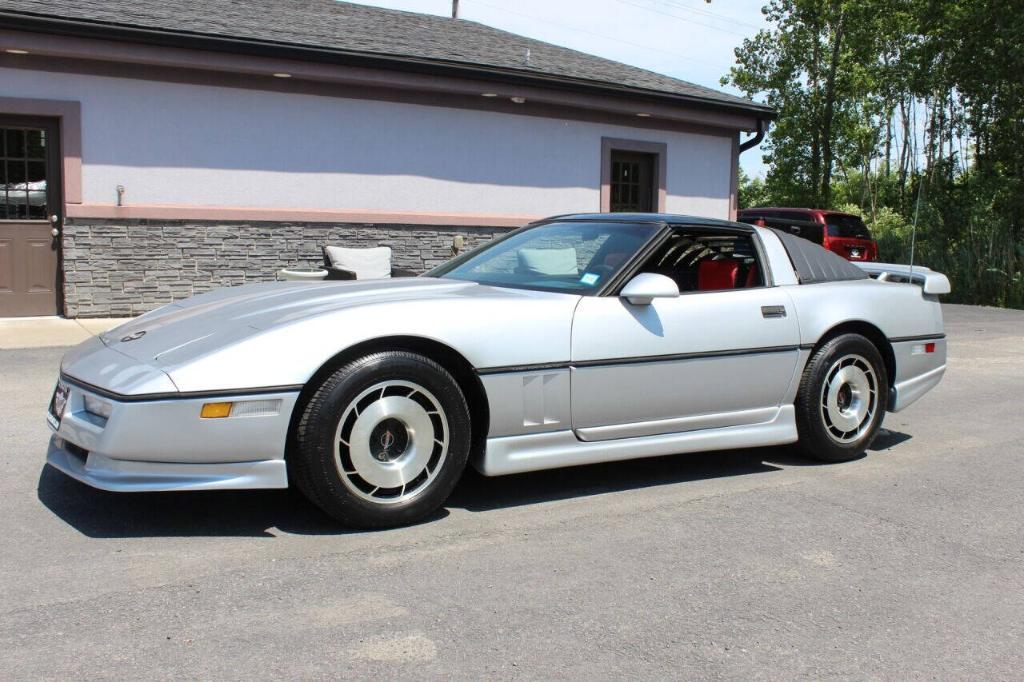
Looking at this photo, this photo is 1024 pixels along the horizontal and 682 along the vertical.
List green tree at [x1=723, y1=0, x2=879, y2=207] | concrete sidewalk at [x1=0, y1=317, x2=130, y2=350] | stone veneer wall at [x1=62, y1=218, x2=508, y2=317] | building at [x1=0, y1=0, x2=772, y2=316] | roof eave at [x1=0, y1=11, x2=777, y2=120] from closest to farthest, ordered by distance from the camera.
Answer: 1. concrete sidewalk at [x1=0, y1=317, x2=130, y2=350]
2. roof eave at [x1=0, y1=11, x2=777, y2=120]
3. building at [x1=0, y1=0, x2=772, y2=316]
4. stone veneer wall at [x1=62, y1=218, x2=508, y2=317]
5. green tree at [x1=723, y1=0, x2=879, y2=207]

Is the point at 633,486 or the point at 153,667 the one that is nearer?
the point at 153,667

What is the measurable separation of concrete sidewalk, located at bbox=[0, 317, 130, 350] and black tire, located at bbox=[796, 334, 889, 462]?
281 inches

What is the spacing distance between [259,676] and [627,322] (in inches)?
99.2

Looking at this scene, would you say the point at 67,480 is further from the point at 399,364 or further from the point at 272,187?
the point at 272,187

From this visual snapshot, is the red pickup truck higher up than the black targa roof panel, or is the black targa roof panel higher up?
the red pickup truck

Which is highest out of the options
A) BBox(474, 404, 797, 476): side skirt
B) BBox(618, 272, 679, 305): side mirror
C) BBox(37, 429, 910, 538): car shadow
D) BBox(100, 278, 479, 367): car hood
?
BBox(618, 272, 679, 305): side mirror

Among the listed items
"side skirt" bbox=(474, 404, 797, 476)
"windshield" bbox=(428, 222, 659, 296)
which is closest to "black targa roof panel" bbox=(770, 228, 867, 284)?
"side skirt" bbox=(474, 404, 797, 476)

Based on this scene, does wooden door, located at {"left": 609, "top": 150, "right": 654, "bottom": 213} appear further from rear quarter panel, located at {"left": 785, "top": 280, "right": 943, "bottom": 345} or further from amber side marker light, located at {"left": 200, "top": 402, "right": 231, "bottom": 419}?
amber side marker light, located at {"left": 200, "top": 402, "right": 231, "bottom": 419}

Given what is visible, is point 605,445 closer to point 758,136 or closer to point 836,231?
point 758,136

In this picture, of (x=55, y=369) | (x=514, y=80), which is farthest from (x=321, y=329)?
(x=514, y=80)

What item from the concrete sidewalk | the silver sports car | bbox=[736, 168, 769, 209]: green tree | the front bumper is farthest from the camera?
bbox=[736, 168, 769, 209]: green tree

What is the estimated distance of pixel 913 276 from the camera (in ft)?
20.5

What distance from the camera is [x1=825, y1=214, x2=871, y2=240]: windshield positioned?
20188 mm

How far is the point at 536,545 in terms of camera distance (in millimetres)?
4016
